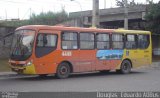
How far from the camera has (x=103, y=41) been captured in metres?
24.3

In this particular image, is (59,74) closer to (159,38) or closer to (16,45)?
(16,45)

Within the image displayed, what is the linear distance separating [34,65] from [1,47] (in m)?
15.0

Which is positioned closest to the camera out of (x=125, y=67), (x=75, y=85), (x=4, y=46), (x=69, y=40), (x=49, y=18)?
(x=75, y=85)

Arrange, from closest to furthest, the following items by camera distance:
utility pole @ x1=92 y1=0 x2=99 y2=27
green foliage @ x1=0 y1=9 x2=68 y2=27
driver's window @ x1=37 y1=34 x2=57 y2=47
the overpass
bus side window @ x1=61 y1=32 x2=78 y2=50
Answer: driver's window @ x1=37 y1=34 x2=57 y2=47 < bus side window @ x1=61 y1=32 x2=78 y2=50 < utility pole @ x1=92 y1=0 x2=99 y2=27 < the overpass < green foliage @ x1=0 y1=9 x2=68 y2=27

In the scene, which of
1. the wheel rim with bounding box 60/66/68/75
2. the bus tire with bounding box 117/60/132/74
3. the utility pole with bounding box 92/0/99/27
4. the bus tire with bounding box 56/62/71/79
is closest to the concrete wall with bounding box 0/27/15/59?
the utility pole with bounding box 92/0/99/27

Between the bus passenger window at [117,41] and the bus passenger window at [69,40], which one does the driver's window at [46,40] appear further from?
the bus passenger window at [117,41]

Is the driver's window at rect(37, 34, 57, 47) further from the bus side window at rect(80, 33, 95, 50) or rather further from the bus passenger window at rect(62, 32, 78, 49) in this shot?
the bus side window at rect(80, 33, 95, 50)

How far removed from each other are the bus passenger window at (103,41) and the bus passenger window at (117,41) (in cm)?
60

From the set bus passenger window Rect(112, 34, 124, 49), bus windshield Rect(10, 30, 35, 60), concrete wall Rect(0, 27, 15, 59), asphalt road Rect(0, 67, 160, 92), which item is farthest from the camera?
concrete wall Rect(0, 27, 15, 59)

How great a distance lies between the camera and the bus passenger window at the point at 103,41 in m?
23.9

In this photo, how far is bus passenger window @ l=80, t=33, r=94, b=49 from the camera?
22.8 metres

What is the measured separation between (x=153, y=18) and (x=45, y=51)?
101ft

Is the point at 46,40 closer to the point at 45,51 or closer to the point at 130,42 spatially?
the point at 45,51

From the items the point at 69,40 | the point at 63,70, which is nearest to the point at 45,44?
the point at 69,40
